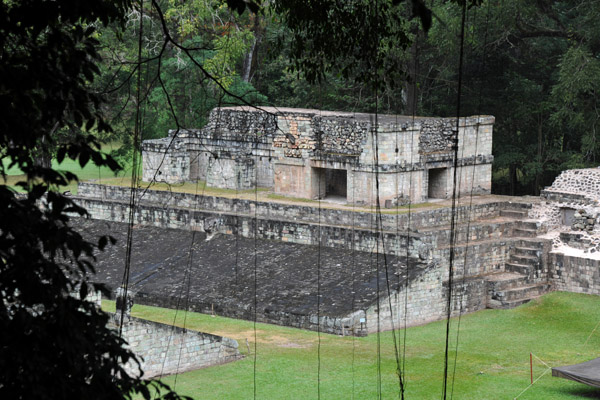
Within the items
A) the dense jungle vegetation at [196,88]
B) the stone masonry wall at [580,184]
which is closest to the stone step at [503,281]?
the stone masonry wall at [580,184]

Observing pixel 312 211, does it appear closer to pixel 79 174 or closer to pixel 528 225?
pixel 528 225

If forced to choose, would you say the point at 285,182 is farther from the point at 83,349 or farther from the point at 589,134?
the point at 83,349

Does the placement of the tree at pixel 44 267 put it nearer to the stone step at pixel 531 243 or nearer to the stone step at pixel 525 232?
the stone step at pixel 531 243

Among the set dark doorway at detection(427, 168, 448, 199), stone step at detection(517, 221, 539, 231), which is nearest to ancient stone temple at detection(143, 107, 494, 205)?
dark doorway at detection(427, 168, 448, 199)

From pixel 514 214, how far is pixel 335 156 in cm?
395

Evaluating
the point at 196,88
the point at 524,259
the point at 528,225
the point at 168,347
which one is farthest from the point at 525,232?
the point at 196,88

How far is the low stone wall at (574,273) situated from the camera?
63.3 feet

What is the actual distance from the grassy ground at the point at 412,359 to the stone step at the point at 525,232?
2.42m

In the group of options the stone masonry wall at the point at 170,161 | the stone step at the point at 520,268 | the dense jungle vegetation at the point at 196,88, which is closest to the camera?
the dense jungle vegetation at the point at 196,88

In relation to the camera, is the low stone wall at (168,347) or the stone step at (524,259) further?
the stone step at (524,259)

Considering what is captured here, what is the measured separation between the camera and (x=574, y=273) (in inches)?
772

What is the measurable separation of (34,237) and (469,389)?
9.07 m

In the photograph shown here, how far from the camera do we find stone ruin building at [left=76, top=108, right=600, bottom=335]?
1722 cm

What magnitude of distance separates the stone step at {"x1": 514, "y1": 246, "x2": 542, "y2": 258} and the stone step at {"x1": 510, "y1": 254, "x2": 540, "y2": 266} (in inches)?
2.6
